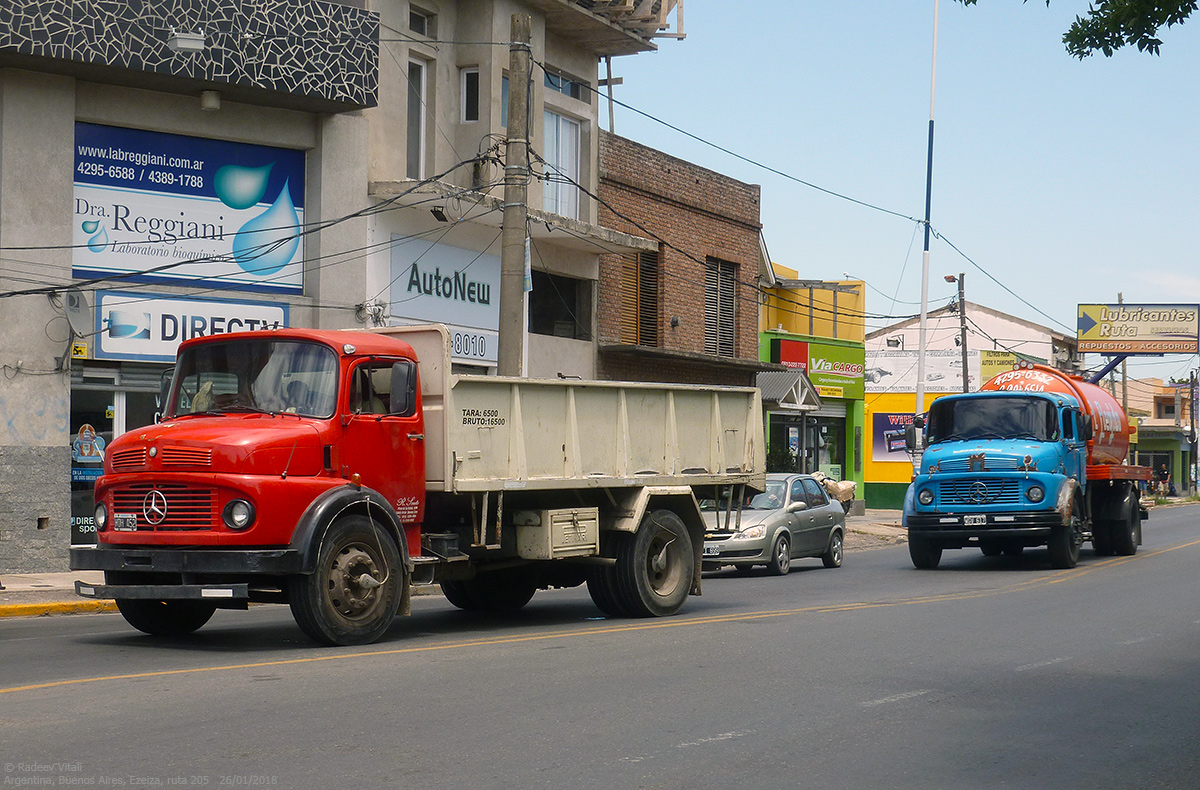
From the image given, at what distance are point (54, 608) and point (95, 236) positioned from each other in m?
6.73

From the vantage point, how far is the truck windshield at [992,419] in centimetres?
2112

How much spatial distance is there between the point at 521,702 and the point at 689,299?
23555 mm

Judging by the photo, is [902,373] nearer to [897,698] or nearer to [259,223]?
[259,223]

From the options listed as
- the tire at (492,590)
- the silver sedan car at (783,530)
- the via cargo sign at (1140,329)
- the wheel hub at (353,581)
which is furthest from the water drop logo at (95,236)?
the via cargo sign at (1140,329)

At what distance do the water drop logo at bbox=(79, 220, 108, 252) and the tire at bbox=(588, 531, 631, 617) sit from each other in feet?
32.5

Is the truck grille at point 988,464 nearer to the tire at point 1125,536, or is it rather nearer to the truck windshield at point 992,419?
the truck windshield at point 992,419

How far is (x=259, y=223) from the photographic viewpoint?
20.7 metres

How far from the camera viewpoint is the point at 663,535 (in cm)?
1371

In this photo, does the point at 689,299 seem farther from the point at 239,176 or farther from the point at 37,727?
the point at 37,727

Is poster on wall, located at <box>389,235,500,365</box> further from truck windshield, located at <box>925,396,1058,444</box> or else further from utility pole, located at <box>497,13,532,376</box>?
truck windshield, located at <box>925,396,1058,444</box>

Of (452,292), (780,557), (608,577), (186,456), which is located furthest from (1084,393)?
(186,456)

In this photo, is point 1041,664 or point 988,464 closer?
point 1041,664

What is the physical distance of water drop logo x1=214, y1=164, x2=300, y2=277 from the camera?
67.1ft

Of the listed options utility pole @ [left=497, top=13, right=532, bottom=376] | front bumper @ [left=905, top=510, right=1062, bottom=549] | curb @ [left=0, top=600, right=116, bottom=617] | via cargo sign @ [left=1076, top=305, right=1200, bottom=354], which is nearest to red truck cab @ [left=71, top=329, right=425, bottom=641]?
curb @ [left=0, top=600, right=116, bottom=617]
